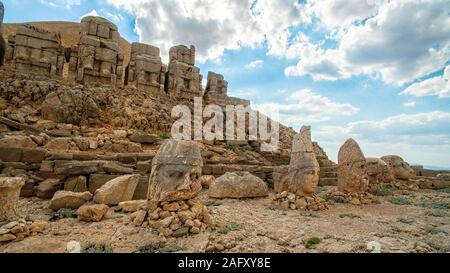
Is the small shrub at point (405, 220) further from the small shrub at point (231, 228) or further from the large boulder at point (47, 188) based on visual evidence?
the large boulder at point (47, 188)

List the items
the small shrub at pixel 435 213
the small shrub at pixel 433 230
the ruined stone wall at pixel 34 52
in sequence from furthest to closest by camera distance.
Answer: the ruined stone wall at pixel 34 52
the small shrub at pixel 435 213
the small shrub at pixel 433 230

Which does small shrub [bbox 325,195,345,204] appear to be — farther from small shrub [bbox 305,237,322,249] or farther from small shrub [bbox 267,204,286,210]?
small shrub [bbox 305,237,322,249]

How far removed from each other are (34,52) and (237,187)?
1506 centimetres

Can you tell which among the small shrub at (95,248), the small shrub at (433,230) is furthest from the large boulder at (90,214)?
the small shrub at (433,230)

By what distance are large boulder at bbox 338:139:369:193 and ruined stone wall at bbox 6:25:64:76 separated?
1614 cm

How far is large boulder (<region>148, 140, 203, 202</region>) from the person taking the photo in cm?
488

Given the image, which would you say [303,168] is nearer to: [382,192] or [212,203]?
[212,203]

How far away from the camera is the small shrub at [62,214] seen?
5.16 m

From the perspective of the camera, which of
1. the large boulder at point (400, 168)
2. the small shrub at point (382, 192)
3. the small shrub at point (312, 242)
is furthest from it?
the large boulder at point (400, 168)

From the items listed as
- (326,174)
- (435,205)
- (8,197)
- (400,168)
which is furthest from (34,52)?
(400,168)

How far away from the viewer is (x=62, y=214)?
5.27 meters

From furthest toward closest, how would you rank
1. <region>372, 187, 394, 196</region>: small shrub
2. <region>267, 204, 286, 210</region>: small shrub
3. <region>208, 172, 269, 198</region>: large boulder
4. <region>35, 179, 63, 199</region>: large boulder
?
<region>372, 187, 394, 196</region>: small shrub < <region>208, 172, 269, 198</region>: large boulder < <region>267, 204, 286, 210</region>: small shrub < <region>35, 179, 63, 199</region>: large boulder

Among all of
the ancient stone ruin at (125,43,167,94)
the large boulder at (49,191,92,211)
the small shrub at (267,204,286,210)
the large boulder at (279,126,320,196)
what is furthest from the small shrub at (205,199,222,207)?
the ancient stone ruin at (125,43,167,94)

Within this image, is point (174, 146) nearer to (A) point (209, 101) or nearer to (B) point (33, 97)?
(B) point (33, 97)
